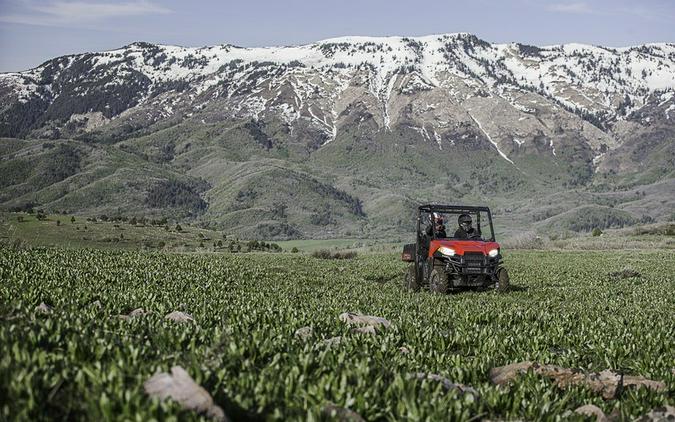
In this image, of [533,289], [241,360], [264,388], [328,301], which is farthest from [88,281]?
[533,289]

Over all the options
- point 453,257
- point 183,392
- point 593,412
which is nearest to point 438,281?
point 453,257

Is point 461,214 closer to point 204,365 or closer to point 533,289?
point 533,289

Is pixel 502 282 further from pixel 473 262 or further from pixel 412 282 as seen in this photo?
pixel 412 282

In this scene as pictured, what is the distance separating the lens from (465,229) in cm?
2419

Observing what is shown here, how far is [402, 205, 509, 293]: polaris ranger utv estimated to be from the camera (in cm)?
2247

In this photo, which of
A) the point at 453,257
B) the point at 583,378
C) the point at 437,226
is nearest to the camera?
the point at 583,378

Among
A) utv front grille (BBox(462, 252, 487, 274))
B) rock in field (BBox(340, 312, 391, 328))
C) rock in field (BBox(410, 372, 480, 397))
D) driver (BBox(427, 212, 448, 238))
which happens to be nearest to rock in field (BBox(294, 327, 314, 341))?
rock in field (BBox(340, 312, 391, 328))

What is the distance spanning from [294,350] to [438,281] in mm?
14323

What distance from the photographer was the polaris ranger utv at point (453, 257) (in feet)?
73.7

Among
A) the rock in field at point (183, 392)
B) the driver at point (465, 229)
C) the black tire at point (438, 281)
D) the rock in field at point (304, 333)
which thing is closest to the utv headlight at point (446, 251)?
the black tire at point (438, 281)

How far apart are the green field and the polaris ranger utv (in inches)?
88.0

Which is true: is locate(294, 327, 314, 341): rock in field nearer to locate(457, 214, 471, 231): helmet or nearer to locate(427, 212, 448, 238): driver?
locate(427, 212, 448, 238): driver

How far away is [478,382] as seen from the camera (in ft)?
29.1

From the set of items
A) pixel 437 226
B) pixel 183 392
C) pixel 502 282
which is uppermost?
pixel 437 226
